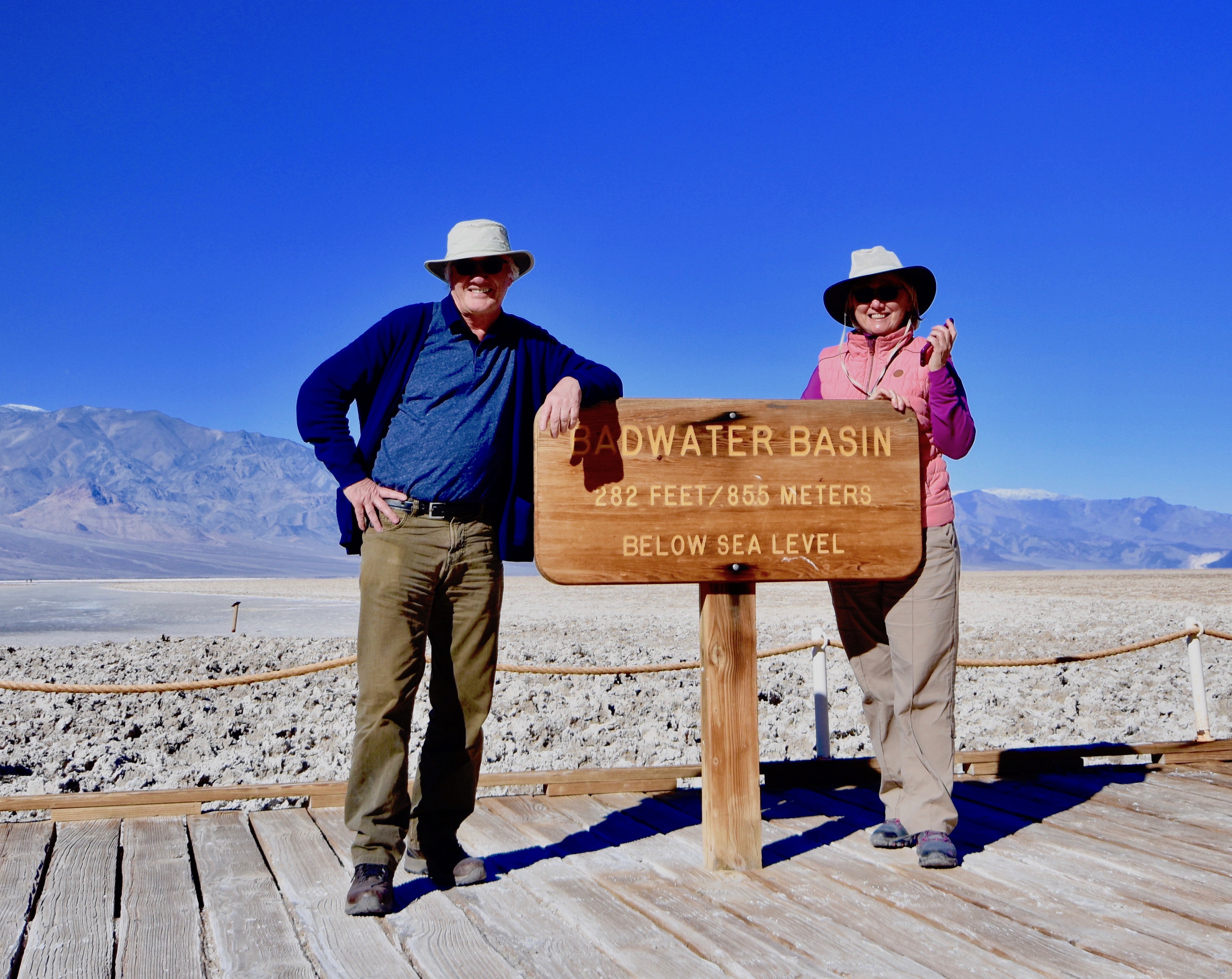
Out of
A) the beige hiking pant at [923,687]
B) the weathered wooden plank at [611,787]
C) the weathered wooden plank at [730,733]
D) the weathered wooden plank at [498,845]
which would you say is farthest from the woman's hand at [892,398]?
the weathered wooden plank at [611,787]

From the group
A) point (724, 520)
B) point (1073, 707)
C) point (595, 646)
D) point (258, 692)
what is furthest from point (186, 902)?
point (595, 646)

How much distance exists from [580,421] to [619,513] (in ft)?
1.02

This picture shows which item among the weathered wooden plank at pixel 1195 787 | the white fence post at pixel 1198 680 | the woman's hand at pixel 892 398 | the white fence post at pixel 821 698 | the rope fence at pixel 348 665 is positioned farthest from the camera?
the white fence post at pixel 1198 680

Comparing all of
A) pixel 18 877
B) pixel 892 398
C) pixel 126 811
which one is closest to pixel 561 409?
pixel 892 398

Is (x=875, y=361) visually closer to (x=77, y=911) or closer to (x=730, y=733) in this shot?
(x=730, y=733)

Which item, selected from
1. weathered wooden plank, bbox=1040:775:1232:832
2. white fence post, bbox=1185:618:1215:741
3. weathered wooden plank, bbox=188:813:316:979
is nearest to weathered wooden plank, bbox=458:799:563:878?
weathered wooden plank, bbox=188:813:316:979

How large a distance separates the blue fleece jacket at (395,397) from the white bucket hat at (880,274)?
3.11 ft

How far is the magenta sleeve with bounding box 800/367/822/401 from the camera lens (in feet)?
12.3

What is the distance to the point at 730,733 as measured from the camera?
129 inches

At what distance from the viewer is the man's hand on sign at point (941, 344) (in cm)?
335

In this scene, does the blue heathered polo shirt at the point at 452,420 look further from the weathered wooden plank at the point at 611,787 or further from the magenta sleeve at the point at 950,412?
the weathered wooden plank at the point at 611,787

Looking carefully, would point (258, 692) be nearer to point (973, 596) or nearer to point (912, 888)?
point (912, 888)

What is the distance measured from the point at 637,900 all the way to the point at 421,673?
931mm

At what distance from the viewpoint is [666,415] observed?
3225 millimetres
